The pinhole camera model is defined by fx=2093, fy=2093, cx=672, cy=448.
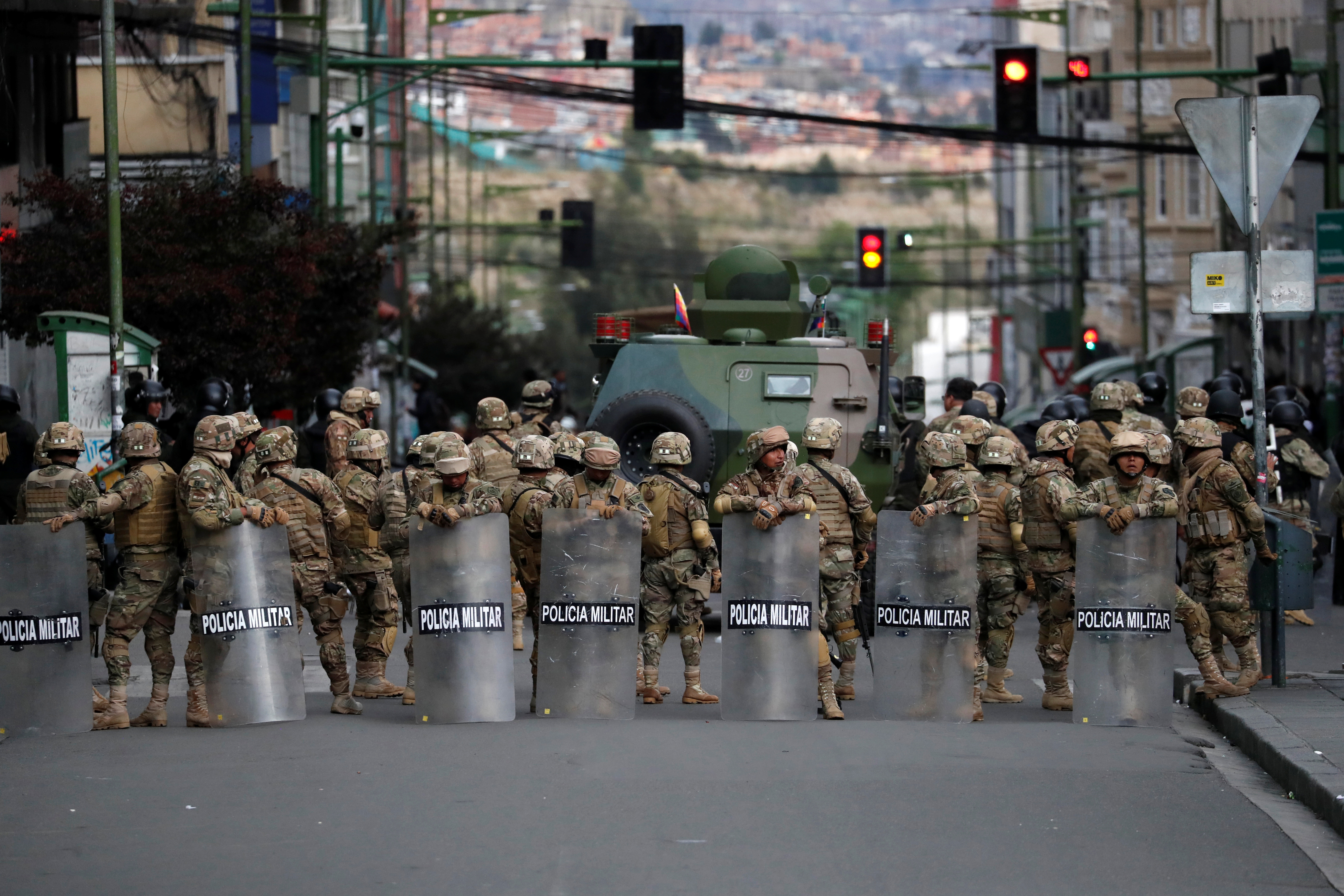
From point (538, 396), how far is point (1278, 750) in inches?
308

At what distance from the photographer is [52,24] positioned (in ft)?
71.9

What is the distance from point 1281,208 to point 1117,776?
117ft

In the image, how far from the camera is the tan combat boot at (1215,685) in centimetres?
1178

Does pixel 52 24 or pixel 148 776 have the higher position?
pixel 52 24

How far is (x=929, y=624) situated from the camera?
36.8ft

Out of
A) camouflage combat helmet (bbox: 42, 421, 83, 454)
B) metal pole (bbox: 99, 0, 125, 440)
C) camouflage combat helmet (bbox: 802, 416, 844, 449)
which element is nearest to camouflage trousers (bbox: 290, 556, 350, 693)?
camouflage combat helmet (bbox: 42, 421, 83, 454)

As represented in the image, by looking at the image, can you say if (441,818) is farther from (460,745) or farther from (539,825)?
(460,745)

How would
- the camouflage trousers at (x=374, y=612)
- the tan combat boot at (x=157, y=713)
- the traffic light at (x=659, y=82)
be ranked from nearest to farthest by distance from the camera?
the tan combat boot at (x=157, y=713), the camouflage trousers at (x=374, y=612), the traffic light at (x=659, y=82)

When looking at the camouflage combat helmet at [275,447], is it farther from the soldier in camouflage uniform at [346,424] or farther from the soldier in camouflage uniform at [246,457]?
the soldier in camouflage uniform at [346,424]

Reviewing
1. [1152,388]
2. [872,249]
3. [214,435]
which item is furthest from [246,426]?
[872,249]

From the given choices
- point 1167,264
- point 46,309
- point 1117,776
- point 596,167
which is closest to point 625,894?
point 1117,776

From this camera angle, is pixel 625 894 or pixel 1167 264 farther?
pixel 1167 264

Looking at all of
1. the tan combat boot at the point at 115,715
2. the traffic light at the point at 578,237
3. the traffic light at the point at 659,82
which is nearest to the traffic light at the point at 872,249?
the traffic light at the point at 659,82

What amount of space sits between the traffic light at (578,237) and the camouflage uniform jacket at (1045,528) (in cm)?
3318
